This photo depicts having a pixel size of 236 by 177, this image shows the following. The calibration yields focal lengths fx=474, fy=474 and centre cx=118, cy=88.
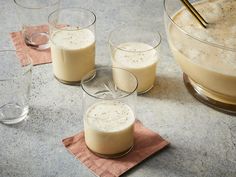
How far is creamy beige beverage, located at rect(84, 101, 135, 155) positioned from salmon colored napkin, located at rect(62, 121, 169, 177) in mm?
21

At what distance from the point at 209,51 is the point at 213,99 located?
0.16 m

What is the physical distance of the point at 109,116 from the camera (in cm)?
100

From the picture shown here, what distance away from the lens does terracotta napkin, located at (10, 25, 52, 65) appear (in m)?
1.34

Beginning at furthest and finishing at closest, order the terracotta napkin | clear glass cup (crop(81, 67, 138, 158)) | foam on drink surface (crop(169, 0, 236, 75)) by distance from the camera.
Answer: the terracotta napkin, foam on drink surface (crop(169, 0, 236, 75)), clear glass cup (crop(81, 67, 138, 158))

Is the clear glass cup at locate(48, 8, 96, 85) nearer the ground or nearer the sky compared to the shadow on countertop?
nearer the sky

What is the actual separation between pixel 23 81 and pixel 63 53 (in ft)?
0.46

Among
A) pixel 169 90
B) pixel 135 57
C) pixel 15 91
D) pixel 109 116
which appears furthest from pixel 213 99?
pixel 15 91

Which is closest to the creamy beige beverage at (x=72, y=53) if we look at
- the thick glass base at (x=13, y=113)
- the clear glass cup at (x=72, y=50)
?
the clear glass cup at (x=72, y=50)

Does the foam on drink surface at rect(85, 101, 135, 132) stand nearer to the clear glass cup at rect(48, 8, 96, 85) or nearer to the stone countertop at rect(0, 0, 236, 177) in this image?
the stone countertop at rect(0, 0, 236, 177)

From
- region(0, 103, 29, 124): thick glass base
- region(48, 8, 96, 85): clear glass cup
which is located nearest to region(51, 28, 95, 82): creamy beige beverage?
region(48, 8, 96, 85): clear glass cup

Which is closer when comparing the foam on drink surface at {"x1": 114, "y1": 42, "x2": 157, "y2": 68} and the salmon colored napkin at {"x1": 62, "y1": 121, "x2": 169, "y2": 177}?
the salmon colored napkin at {"x1": 62, "y1": 121, "x2": 169, "y2": 177}

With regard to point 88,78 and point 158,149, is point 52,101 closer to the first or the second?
point 88,78

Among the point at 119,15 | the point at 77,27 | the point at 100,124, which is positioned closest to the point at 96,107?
the point at 100,124

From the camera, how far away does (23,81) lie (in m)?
1.12
